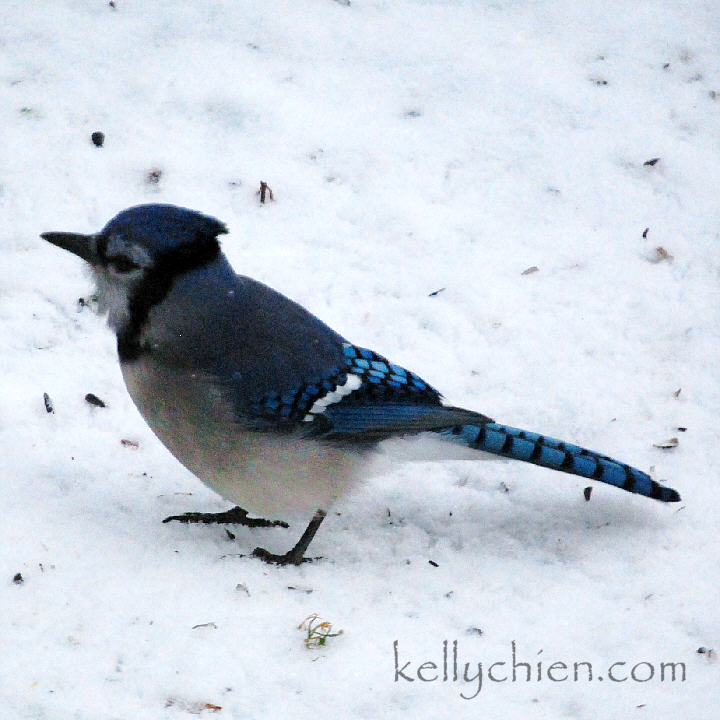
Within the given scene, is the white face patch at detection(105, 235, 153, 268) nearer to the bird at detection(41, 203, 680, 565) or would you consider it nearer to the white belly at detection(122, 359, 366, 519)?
the bird at detection(41, 203, 680, 565)

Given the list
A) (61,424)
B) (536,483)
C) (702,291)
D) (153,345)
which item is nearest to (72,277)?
(61,424)

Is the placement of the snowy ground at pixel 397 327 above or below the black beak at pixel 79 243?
below

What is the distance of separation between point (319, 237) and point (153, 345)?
1.55 meters

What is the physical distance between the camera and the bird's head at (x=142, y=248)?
300cm

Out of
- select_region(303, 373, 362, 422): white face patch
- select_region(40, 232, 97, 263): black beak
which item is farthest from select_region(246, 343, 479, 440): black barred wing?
select_region(40, 232, 97, 263): black beak

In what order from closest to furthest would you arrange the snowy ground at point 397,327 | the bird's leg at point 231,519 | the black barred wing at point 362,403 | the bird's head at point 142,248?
the snowy ground at point 397,327 < the bird's head at point 142,248 < the black barred wing at point 362,403 < the bird's leg at point 231,519

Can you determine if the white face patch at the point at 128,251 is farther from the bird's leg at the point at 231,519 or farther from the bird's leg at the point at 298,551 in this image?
→ the bird's leg at the point at 298,551

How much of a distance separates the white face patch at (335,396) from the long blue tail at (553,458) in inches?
13.1

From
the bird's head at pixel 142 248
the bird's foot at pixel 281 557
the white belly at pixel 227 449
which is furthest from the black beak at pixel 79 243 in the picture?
the bird's foot at pixel 281 557

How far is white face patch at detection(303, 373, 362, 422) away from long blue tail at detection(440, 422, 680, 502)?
13.1 inches

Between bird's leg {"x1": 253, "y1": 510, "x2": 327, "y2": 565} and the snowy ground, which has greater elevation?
the snowy ground

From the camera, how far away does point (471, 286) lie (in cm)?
436

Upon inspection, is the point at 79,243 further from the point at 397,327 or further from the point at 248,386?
the point at 397,327

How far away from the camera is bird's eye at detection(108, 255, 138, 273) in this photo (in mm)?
3033
